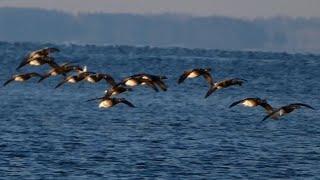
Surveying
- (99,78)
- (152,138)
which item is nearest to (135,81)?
(99,78)

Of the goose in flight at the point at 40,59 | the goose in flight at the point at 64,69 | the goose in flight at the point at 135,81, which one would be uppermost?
the goose in flight at the point at 40,59

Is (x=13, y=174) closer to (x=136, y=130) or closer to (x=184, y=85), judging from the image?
(x=136, y=130)

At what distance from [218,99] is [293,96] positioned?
1078 centimetres

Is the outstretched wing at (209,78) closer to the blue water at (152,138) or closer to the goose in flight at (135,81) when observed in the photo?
the goose in flight at (135,81)

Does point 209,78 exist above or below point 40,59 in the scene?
below

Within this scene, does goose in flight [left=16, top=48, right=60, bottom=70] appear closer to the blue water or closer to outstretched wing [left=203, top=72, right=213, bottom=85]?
the blue water

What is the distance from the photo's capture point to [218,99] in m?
106

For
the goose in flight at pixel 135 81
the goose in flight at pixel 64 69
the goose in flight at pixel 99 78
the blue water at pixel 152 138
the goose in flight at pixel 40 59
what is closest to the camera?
the goose in flight at pixel 99 78

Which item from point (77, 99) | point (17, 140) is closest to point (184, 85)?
point (77, 99)

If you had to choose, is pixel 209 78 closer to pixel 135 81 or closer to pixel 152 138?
pixel 135 81

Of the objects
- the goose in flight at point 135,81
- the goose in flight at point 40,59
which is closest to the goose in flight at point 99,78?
the goose in flight at point 135,81

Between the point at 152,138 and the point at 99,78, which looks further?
the point at 152,138

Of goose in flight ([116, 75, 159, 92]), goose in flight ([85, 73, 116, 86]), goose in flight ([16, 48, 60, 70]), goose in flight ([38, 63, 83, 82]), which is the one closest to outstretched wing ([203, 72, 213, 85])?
goose in flight ([116, 75, 159, 92])

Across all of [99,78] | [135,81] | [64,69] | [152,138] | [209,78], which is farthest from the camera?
[152,138]
